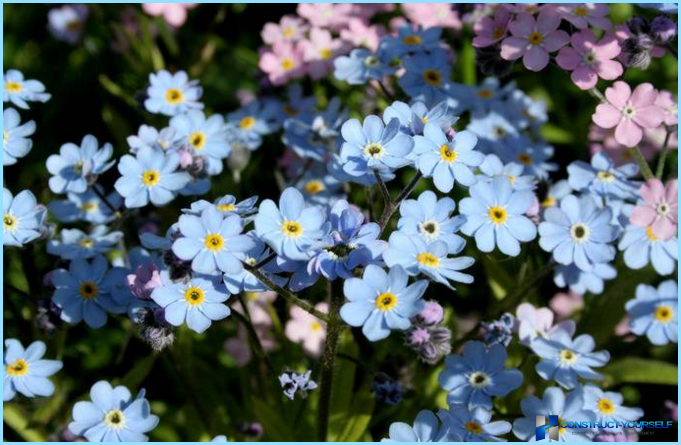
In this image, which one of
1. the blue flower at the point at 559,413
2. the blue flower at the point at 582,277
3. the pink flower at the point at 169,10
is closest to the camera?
the blue flower at the point at 559,413

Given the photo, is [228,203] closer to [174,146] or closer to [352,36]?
[174,146]

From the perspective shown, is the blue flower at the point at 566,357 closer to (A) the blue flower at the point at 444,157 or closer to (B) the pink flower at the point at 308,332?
(A) the blue flower at the point at 444,157

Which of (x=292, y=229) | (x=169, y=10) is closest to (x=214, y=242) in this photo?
(x=292, y=229)

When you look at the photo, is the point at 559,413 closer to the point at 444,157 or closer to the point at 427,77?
the point at 444,157

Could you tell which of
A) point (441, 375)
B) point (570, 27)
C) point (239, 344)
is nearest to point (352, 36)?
point (570, 27)

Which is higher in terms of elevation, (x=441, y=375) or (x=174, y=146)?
(x=174, y=146)

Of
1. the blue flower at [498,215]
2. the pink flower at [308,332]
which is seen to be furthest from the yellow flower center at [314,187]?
the blue flower at [498,215]
